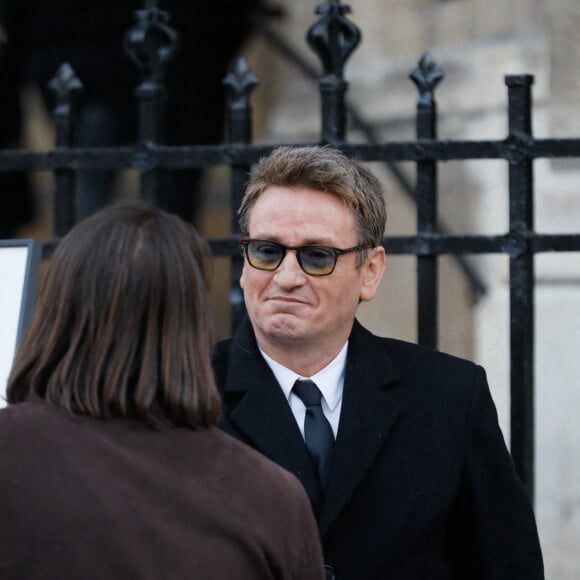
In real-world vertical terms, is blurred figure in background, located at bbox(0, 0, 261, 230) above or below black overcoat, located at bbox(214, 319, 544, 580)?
above

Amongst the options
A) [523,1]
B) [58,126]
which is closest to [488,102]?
[523,1]

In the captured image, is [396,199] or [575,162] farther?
[396,199]

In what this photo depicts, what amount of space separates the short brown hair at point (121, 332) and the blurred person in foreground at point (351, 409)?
2.93ft

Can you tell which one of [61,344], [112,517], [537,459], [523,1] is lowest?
[537,459]

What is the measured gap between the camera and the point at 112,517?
5.38 ft

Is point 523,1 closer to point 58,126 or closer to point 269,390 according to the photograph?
point 58,126

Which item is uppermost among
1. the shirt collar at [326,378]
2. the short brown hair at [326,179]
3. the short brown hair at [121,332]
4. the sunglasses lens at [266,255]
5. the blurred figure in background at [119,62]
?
the blurred figure in background at [119,62]

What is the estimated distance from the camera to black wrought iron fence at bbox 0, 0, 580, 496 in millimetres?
3549

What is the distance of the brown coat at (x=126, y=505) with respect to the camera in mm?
1638

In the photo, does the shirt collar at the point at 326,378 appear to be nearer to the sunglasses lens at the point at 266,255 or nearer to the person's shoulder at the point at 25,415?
the sunglasses lens at the point at 266,255

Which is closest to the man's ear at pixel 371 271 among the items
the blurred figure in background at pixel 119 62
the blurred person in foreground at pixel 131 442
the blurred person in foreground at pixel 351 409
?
the blurred person in foreground at pixel 351 409

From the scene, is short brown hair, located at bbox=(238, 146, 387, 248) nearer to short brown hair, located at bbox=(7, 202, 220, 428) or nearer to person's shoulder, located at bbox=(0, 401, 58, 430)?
short brown hair, located at bbox=(7, 202, 220, 428)

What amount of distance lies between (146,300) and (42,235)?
413cm

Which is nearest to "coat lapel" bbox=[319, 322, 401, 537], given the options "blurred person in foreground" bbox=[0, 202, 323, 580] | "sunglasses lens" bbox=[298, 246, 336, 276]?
"sunglasses lens" bbox=[298, 246, 336, 276]
